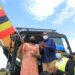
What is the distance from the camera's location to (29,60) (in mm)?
8906

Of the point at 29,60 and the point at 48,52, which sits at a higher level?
the point at 48,52

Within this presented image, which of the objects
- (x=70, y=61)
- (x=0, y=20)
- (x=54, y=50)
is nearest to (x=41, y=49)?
(x=54, y=50)

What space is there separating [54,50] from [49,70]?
464 millimetres

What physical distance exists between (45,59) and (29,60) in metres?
0.48

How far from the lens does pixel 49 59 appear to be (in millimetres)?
9219

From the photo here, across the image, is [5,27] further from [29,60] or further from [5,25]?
[29,60]

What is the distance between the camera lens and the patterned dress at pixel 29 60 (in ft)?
29.0

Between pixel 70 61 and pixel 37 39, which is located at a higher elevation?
pixel 37 39

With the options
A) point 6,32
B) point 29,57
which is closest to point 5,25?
point 6,32

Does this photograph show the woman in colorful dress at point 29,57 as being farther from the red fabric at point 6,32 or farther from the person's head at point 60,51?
the red fabric at point 6,32

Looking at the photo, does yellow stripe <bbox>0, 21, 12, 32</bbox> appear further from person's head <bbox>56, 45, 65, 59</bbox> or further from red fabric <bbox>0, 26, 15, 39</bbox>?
person's head <bbox>56, 45, 65, 59</bbox>

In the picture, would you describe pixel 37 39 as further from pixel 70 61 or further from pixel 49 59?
pixel 70 61

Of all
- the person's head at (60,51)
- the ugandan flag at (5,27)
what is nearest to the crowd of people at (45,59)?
the person's head at (60,51)

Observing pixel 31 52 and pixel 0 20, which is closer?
pixel 31 52
